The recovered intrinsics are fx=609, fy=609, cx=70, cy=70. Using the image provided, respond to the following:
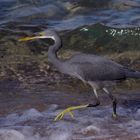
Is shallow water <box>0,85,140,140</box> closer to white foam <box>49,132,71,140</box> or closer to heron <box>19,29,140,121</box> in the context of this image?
white foam <box>49,132,71,140</box>

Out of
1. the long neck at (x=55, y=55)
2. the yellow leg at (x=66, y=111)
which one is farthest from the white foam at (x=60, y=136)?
the long neck at (x=55, y=55)

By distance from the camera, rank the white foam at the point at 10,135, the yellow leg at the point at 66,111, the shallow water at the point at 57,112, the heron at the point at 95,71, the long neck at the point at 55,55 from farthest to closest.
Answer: the long neck at the point at 55,55, the heron at the point at 95,71, the yellow leg at the point at 66,111, the shallow water at the point at 57,112, the white foam at the point at 10,135

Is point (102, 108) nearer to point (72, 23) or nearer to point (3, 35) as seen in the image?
point (3, 35)

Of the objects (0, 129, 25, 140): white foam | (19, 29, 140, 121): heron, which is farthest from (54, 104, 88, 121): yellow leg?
(0, 129, 25, 140): white foam

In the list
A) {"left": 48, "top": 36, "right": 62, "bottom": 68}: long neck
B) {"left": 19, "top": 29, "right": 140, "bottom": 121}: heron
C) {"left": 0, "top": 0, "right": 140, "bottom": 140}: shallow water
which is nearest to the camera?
{"left": 0, "top": 0, "right": 140, "bottom": 140}: shallow water

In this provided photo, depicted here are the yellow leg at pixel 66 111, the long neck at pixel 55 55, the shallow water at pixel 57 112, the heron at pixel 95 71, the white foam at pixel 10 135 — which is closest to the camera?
the white foam at pixel 10 135

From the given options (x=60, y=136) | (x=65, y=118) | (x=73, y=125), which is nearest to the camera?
(x=60, y=136)

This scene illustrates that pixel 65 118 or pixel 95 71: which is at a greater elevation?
pixel 95 71

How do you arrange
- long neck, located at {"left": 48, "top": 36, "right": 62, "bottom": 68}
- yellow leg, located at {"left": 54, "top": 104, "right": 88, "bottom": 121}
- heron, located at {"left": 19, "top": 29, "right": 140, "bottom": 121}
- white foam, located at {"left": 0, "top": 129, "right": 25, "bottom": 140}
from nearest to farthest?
white foam, located at {"left": 0, "top": 129, "right": 25, "bottom": 140} → yellow leg, located at {"left": 54, "top": 104, "right": 88, "bottom": 121} → heron, located at {"left": 19, "top": 29, "right": 140, "bottom": 121} → long neck, located at {"left": 48, "top": 36, "right": 62, "bottom": 68}

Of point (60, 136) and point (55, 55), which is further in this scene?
point (55, 55)

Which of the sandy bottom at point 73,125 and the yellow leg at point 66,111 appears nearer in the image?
the sandy bottom at point 73,125

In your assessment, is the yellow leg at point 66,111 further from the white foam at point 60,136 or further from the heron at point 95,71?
the white foam at point 60,136

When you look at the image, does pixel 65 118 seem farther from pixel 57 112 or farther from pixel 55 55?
pixel 55 55

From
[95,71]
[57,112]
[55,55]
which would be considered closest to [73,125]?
[57,112]
